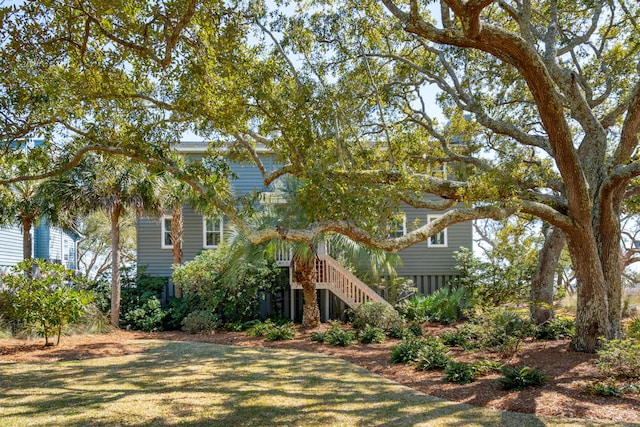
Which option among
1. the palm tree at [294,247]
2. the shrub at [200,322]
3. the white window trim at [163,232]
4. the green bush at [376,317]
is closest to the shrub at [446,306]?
the palm tree at [294,247]

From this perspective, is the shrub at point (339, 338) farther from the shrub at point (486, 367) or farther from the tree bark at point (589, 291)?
the tree bark at point (589, 291)

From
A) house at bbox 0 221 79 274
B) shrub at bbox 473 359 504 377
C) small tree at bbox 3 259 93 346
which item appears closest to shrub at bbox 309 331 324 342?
shrub at bbox 473 359 504 377

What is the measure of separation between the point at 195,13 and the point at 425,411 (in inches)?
264

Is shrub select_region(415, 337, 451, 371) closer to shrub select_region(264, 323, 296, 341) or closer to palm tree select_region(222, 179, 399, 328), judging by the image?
palm tree select_region(222, 179, 399, 328)

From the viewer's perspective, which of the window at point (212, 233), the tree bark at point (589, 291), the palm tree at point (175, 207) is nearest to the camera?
the tree bark at point (589, 291)

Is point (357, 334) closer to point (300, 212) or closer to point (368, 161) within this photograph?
point (300, 212)

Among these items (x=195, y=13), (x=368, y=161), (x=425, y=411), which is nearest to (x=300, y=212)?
(x=368, y=161)

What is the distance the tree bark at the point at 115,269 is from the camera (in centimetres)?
1502

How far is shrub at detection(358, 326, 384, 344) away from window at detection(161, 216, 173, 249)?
385 inches

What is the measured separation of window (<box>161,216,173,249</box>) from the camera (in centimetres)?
1933

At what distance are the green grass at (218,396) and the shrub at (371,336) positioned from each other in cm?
206

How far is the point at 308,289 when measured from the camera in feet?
48.0

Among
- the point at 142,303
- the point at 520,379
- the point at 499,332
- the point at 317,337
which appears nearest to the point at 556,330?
the point at 499,332

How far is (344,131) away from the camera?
1052cm
